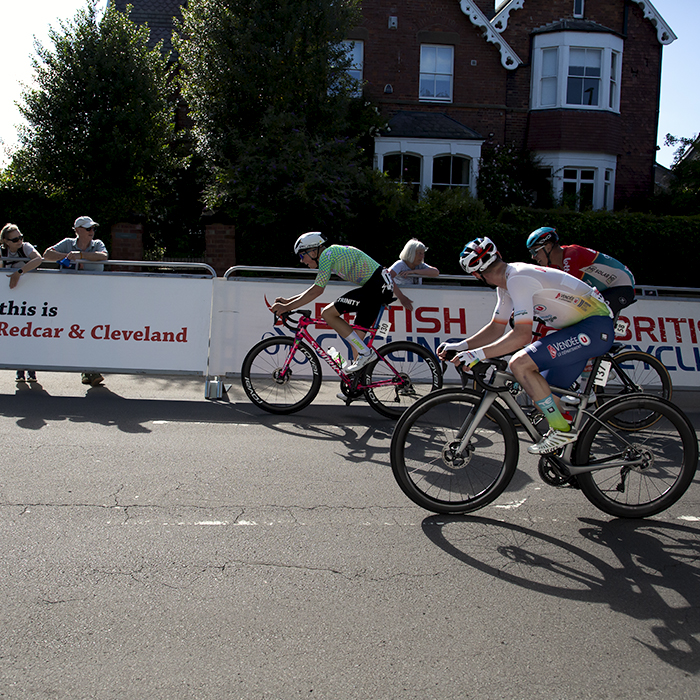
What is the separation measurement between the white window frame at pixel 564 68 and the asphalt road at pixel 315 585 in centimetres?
2071

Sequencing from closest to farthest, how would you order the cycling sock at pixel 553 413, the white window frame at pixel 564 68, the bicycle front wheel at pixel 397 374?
the cycling sock at pixel 553 413, the bicycle front wheel at pixel 397 374, the white window frame at pixel 564 68

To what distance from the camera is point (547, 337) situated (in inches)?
186

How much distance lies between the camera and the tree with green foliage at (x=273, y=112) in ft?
51.7

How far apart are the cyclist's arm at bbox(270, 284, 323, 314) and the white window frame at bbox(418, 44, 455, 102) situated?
58.4ft

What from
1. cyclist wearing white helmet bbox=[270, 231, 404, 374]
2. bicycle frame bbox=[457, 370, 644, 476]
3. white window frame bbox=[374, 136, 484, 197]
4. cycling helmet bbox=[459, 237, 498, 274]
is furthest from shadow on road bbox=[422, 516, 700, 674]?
white window frame bbox=[374, 136, 484, 197]

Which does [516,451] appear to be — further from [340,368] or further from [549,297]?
[340,368]

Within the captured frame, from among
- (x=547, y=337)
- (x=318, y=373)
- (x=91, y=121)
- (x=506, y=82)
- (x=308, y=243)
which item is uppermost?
(x=506, y=82)

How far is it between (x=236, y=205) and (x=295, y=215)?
1406 mm

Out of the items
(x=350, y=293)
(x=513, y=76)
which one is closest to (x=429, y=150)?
(x=513, y=76)

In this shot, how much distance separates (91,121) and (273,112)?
4213 mm

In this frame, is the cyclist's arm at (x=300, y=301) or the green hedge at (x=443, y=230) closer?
the cyclist's arm at (x=300, y=301)

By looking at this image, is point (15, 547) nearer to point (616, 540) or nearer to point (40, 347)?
point (616, 540)

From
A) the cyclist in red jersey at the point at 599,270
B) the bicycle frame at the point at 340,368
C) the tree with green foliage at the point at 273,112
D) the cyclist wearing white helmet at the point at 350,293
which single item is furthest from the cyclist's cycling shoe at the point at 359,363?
the tree with green foliage at the point at 273,112

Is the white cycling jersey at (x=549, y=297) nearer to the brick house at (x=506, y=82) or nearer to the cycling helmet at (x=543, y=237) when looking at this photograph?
the cycling helmet at (x=543, y=237)
